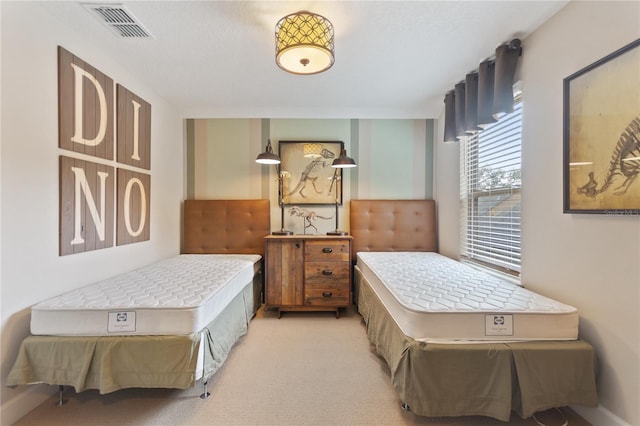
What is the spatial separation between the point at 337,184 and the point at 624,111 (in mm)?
2422

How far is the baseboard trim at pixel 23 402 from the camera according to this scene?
145 centimetres

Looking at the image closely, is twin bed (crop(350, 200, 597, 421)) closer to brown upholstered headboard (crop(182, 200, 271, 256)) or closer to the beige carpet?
the beige carpet

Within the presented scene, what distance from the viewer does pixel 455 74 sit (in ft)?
7.99

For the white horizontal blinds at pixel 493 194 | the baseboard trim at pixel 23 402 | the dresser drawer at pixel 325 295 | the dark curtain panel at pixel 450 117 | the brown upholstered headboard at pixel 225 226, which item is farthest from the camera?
the brown upholstered headboard at pixel 225 226

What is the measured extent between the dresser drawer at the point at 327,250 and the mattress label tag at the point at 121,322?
163 cm

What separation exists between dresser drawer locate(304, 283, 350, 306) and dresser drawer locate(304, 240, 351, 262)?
0.97 feet

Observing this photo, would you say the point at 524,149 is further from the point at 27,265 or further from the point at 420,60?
the point at 27,265

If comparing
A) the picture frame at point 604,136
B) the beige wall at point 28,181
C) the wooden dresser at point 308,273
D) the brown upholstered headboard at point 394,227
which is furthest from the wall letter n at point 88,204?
the picture frame at point 604,136

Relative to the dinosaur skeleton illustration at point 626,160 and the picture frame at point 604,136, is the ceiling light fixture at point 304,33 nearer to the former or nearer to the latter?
the picture frame at point 604,136

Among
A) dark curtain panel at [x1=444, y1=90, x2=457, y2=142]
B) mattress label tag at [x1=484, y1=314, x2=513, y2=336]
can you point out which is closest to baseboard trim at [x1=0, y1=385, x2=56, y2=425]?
mattress label tag at [x1=484, y1=314, x2=513, y2=336]

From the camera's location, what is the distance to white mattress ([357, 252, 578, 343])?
1.40m

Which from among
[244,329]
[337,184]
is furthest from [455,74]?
[244,329]

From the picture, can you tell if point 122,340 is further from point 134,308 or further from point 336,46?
point 336,46

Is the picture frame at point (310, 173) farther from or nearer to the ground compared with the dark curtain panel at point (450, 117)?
nearer to the ground
